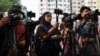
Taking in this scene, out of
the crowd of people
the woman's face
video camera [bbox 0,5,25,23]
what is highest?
video camera [bbox 0,5,25,23]

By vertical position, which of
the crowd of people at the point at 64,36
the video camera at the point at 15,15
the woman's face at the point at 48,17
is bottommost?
the crowd of people at the point at 64,36

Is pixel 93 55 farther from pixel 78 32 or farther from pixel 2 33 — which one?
pixel 2 33

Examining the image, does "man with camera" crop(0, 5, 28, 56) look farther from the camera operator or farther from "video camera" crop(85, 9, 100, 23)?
"video camera" crop(85, 9, 100, 23)

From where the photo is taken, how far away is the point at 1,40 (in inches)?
268

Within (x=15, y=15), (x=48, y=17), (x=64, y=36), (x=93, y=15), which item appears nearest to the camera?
(x=15, y=15)

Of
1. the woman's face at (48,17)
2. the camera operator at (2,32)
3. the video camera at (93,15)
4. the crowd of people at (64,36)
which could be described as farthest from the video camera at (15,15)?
the video camera at (93,15)

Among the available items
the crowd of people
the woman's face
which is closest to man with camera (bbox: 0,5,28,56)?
the crowd of people

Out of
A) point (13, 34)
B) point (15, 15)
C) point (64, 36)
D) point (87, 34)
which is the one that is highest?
point (15, 15)

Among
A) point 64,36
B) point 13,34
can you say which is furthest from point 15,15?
point 64,36

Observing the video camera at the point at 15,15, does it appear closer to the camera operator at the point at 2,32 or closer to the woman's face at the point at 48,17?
the camera operator at the point at 2,32

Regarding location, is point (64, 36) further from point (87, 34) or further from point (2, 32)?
point (2, 32)

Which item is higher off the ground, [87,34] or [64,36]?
[87,34]

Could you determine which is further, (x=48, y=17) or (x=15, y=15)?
(x=48, y=17)

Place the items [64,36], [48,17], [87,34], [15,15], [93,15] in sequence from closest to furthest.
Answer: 1. [15,15]
2. [93,15]
3. [87,34]
4. [48,17]
5. [64,36]
